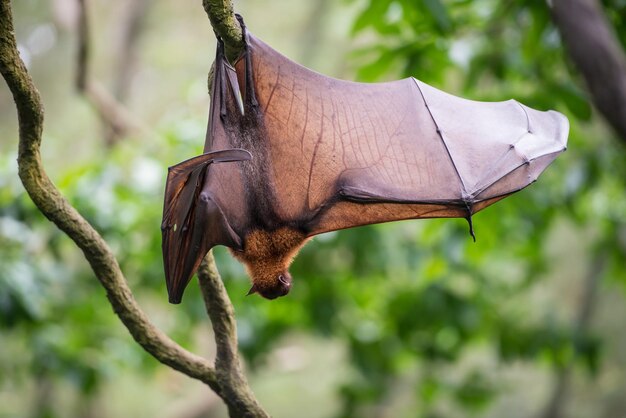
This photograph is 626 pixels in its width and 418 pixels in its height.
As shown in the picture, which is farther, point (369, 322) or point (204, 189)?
point (369, 322)

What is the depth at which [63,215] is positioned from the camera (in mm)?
2627

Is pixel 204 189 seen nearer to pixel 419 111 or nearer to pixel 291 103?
pixel 291 103

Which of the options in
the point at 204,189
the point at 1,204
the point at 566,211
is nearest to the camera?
the point at 204,189

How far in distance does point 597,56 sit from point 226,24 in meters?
Answer: 1.56

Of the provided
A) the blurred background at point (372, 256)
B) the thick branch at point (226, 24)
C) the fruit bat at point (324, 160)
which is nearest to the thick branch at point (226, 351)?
the fruit bat at point (324, 160)

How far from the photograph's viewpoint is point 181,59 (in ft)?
44.2

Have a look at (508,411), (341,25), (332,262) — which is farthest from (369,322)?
(508,411)

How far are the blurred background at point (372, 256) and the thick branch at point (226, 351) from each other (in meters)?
1.86

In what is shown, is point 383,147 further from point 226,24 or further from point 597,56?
point 226,24

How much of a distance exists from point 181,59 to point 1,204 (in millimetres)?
8102

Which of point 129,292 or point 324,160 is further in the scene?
point 324,160

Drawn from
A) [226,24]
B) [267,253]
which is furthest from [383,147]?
[226,24]

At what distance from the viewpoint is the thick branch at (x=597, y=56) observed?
10.0ft

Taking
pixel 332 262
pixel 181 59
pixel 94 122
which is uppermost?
pixel 181 59
